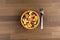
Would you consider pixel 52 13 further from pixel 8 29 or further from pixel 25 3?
pixel 8 29

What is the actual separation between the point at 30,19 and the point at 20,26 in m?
0.16

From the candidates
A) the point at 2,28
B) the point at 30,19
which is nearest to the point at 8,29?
the point at 2,28

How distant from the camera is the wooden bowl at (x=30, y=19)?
1690 mm

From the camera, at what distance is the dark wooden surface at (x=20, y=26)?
1706 mm

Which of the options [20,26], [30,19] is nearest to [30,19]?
[30,19]

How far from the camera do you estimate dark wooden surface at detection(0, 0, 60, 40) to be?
171 cm

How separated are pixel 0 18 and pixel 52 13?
697 millimetres

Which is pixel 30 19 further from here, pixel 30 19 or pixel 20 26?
pixel 20 26

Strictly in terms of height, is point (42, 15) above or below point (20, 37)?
above

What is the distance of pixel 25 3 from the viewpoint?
174 centimetres

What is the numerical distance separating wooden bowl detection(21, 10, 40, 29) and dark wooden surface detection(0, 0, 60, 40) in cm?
6

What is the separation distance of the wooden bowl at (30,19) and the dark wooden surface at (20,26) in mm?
57

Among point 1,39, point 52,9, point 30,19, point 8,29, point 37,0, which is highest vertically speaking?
point 37,0

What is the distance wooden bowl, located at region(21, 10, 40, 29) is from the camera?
169cm
